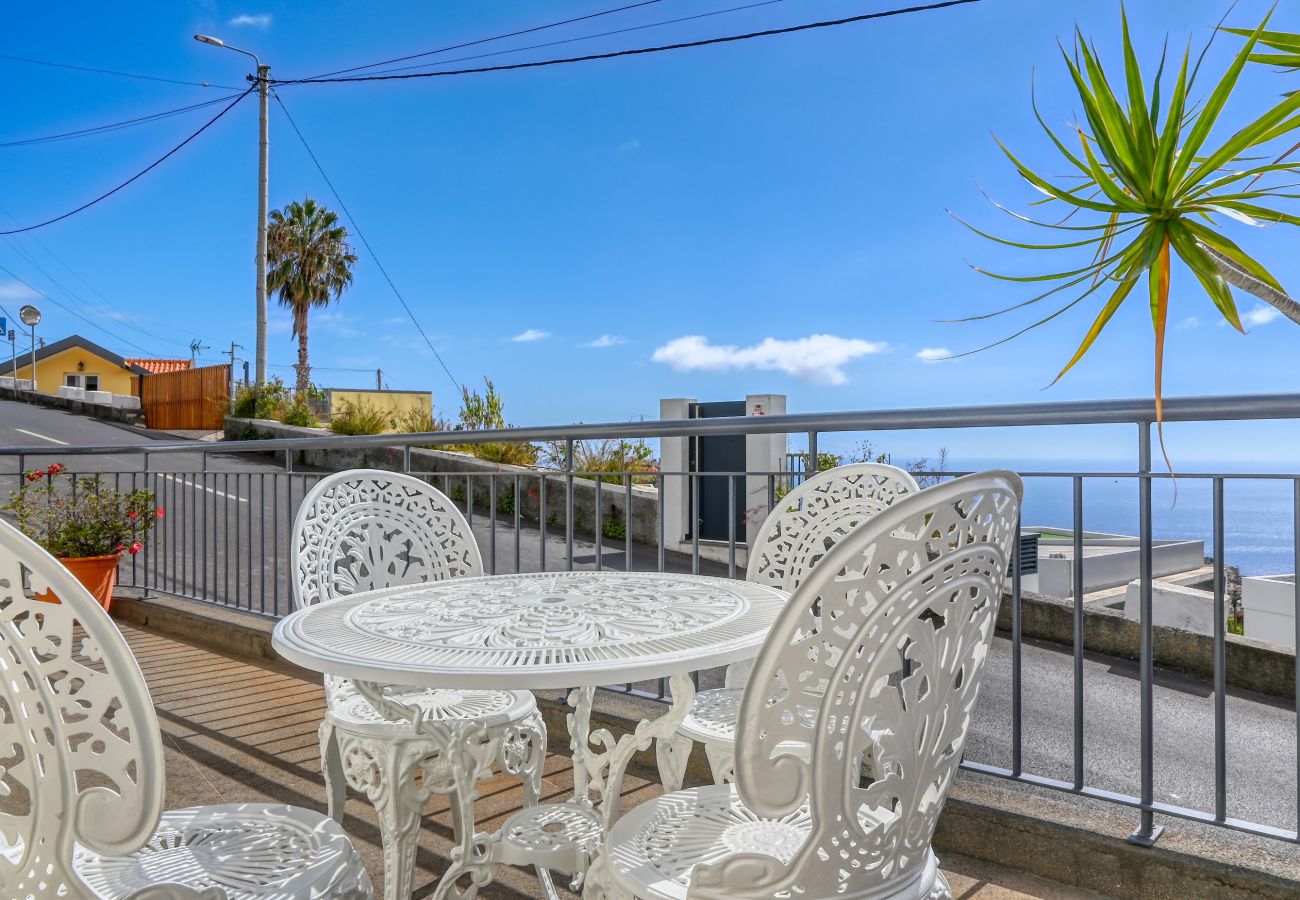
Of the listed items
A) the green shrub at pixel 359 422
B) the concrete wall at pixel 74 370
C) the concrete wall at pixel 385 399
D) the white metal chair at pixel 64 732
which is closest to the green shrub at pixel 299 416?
the concrete wall at pixel 385 399

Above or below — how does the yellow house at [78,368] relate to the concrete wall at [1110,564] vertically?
above

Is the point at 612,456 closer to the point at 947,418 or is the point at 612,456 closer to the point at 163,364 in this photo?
the point at 947,418

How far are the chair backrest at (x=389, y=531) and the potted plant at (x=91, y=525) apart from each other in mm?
3249

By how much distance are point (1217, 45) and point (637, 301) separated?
77.6ft

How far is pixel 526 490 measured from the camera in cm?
1048

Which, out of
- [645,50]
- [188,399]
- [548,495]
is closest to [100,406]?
[188,399]

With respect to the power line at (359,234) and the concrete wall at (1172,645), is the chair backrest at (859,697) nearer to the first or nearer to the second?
the concrete wall at (1172,645)

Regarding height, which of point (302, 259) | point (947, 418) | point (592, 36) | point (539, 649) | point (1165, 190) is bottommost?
point (539, 649)

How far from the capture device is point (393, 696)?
1990 mm

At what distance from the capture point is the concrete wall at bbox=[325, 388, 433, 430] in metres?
17.7

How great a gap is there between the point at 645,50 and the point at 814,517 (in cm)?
1229

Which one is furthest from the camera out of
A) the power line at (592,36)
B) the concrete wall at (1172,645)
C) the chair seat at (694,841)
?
the power line at (592,36)

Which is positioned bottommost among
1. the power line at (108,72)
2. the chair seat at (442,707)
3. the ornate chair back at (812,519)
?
the chair seat at (442,707)

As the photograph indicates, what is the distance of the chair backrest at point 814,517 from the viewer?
2.12 m
